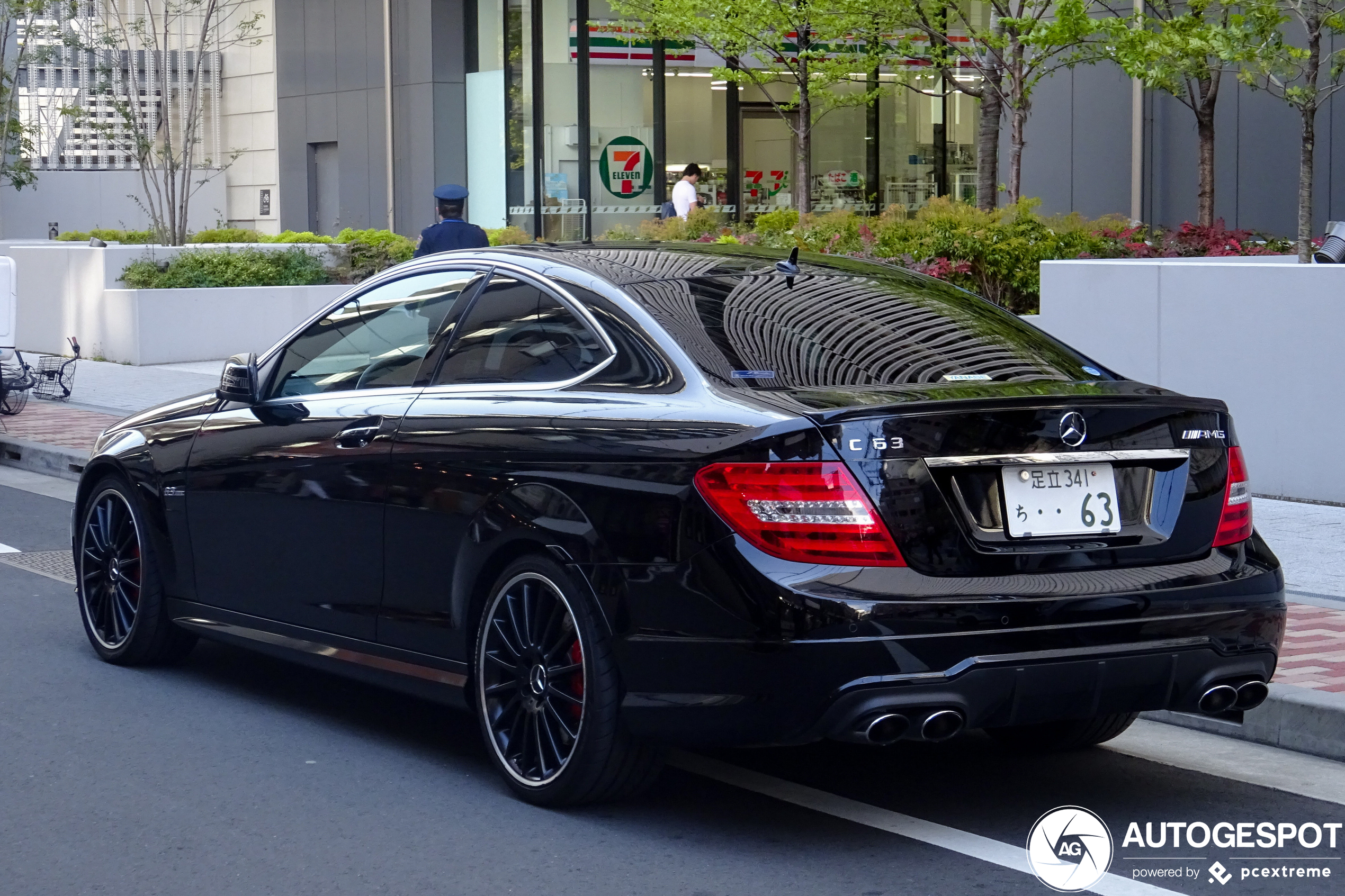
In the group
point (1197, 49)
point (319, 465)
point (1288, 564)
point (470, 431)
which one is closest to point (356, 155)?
point (1197, 49)

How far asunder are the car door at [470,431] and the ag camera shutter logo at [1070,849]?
5.52 feet

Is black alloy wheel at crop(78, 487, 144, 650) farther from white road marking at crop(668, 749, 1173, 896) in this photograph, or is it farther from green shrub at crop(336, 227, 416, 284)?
green shrub at crop(336, 227, 416, 284)

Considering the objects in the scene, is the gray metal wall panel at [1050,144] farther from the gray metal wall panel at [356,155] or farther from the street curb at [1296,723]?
the street curb at [1296,723]

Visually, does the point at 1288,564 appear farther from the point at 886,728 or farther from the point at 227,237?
the point at 227,237

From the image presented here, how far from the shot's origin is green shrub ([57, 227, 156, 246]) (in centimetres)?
2538

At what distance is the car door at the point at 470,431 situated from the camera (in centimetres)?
515

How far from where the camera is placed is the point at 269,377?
6352 mm

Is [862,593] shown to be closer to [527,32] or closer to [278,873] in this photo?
[278,873]

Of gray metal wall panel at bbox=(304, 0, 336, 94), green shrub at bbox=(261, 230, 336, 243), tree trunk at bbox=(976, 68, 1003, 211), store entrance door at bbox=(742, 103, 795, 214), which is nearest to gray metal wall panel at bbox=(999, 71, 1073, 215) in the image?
tree trunk at bbox=(976, 68, 1003, 211)

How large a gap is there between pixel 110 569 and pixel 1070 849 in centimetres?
402

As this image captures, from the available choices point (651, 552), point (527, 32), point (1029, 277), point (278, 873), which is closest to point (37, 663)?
point (278, 873)

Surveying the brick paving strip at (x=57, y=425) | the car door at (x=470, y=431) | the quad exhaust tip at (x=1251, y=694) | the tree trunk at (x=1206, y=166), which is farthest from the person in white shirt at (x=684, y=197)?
the quad exhaust tip at (x=1251, y=694)

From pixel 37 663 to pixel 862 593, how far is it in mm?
3988

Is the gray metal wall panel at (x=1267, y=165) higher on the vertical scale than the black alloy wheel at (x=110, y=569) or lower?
higher
